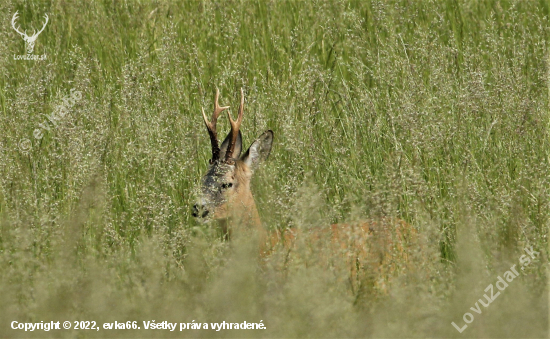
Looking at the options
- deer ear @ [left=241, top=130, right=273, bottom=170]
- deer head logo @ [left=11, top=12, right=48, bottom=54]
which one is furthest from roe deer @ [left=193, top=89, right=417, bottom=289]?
deer head logo @ [left=11, top=12, right=48, bottom=54]

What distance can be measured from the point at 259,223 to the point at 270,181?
706mm

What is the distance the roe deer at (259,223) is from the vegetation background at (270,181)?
10 centimetres

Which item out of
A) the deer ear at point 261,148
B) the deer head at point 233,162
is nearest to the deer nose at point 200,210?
the deer head at point 233,162

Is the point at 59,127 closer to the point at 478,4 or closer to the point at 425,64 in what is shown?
the point at 425,64

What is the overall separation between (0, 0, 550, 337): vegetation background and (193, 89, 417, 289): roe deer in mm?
95

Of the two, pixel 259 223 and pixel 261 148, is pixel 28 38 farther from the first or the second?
pixel 259 223

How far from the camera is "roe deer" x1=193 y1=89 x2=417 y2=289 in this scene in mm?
3057

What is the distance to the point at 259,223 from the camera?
440 centimetres

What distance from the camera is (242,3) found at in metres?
6.74

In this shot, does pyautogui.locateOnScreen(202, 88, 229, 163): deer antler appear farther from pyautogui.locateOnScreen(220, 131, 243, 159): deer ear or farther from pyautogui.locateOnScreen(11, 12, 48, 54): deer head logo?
pyautogui.locateOnScreen(11, 12, 48, 54): deer head logo

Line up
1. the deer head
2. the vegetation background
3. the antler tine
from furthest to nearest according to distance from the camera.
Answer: the antler tine < the deer head < the vegetation background

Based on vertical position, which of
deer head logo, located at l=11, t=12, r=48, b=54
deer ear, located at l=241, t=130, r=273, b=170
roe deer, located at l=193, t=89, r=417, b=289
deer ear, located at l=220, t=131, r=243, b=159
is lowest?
roe deer, located at l=193, t=89, r=417, b=289

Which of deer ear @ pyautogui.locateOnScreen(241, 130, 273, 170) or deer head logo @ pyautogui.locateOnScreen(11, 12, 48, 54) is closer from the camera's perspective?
deer ear @ pyautogui.locateOnScreen(241, 130, 273, 170)

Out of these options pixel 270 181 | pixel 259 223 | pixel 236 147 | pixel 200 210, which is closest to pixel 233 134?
pixel 236 147
